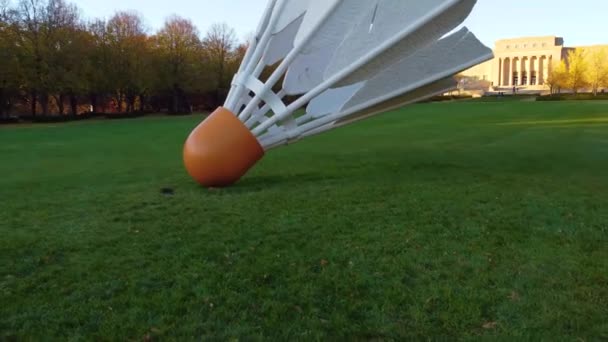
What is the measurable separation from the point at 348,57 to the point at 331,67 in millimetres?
236

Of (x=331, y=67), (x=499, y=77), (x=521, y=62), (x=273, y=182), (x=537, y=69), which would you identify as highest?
(x=521, y=62)

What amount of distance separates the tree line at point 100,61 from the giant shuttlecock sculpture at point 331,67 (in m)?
29.9

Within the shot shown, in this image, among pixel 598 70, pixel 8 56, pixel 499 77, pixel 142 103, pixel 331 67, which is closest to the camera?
pixel 331 67

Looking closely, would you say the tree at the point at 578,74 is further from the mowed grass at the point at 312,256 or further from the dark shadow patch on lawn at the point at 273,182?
the dark shadow patch on lawn at the point at 273,182

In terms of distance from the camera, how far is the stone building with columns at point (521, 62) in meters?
88.4

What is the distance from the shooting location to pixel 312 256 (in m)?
4.15

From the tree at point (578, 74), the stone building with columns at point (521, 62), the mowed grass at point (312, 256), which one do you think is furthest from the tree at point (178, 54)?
the stone building with columns at point (521, 62)

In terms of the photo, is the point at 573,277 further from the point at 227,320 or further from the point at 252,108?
the point at 252,108

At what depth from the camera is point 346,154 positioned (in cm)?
1105

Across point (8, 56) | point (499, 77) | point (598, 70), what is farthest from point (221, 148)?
point (499, 77)

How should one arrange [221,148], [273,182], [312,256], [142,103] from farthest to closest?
[142,103]
[273,182]
[221,148]
[312,256]

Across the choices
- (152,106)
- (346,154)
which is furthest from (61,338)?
(152,106)

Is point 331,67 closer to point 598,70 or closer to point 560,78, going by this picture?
point 598,70

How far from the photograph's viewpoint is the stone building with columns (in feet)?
290
